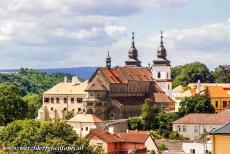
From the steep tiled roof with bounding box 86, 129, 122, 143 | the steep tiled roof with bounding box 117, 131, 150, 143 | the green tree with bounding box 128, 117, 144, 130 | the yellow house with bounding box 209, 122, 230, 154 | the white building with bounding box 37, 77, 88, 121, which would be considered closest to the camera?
the yellow house with bounding box 209, 122, 230, 154

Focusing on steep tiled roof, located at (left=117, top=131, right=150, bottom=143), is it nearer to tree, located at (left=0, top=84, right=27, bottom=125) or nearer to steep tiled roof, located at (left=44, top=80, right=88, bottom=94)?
tree, located at (left=0, top=84, right=27, bottom=125)

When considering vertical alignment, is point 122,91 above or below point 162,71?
below

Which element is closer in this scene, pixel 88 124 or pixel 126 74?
pixel 88 124

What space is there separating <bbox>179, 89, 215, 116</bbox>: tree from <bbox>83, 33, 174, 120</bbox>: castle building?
10.3 meters

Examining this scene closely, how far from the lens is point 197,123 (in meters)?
72.9

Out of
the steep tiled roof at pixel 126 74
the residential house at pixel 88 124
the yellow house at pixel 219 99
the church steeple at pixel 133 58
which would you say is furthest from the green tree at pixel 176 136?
the church steeple at pixel 133 58

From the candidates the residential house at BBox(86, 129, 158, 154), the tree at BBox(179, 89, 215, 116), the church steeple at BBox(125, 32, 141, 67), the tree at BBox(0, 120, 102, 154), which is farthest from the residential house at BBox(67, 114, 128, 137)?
the church steeple at BBox(125, 32, 141, 67)

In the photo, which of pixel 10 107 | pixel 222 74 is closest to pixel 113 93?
pixel 10 107

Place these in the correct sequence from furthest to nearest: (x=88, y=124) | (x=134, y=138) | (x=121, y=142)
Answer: (x=88, y=124)
(x=134, y=138)
(x=121, y=142)

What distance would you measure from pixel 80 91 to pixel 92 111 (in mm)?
13140

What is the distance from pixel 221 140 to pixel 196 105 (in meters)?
60.0

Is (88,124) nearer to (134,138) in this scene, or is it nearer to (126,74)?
(134,138)

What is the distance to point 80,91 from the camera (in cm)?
9706

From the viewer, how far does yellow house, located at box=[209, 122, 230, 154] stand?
63.3 feet
